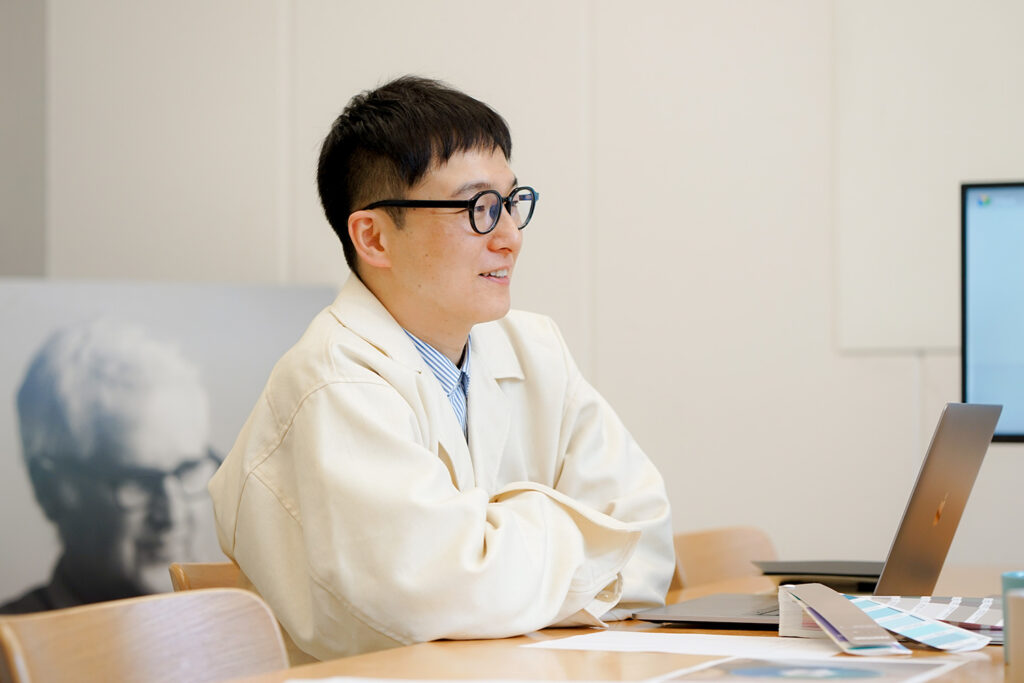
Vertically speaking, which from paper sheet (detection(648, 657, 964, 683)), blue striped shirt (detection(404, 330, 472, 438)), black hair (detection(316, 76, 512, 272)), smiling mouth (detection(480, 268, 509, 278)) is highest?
black hair (detection(316, 76, 512, 272))

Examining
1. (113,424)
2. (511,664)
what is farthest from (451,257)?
(113,424)

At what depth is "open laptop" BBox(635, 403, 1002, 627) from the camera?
136 centimetres

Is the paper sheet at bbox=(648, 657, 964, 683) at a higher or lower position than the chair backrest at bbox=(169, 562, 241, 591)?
higher

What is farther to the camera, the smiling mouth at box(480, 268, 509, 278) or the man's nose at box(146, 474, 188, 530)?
the man's nose at box(146, 474, 188, 530)

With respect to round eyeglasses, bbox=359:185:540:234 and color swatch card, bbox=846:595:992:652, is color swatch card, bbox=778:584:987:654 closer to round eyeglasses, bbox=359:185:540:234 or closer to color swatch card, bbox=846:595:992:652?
color swatch card, bbox=846:595:992:652

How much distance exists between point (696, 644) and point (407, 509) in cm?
33

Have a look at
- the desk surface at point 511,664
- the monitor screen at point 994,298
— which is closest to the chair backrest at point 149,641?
the desk surface at point 511,664

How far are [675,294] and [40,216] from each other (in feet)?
7.26

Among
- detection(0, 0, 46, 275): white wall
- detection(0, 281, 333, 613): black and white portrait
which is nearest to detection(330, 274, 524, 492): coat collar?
detection(0, 281, 333, 613): black and white portrait

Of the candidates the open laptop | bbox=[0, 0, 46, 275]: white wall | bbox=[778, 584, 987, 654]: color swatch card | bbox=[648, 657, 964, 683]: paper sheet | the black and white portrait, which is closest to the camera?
bbox=[648, 657, 964, 683]: paper sheet

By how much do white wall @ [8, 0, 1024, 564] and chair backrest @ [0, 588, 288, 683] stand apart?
2447 mm

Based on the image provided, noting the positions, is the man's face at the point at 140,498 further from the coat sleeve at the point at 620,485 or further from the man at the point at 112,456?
the coat sleeve at the point at 620,485

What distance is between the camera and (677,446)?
3443 mm

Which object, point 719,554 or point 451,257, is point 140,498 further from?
point 451,257
